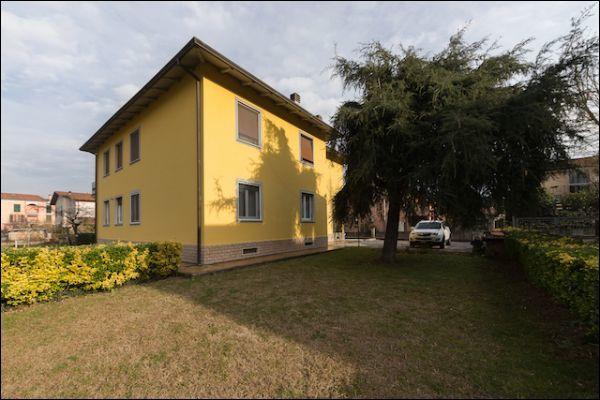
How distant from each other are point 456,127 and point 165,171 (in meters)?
9.75

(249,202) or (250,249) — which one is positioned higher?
(249,202)

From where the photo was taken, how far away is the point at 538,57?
326 inches

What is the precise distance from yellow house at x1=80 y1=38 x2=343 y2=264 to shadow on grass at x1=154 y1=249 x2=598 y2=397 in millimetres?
2801

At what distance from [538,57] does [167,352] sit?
10950 mm

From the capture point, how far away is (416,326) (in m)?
4.43

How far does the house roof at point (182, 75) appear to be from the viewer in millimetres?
9125

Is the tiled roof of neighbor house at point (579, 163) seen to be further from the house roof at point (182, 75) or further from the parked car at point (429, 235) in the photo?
the parked car at point (429, 235)

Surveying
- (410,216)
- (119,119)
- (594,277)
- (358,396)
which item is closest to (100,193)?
(119,119)

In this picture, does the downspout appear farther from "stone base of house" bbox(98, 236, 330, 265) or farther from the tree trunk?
the tree trunk

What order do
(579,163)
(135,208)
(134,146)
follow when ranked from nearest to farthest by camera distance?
(579,163)
(135,208)
(134,146)

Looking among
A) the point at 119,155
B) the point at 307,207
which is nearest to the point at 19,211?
the point at 119,155

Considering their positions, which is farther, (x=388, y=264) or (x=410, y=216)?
(x=388, y=264)

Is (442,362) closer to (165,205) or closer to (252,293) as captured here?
(252,293)

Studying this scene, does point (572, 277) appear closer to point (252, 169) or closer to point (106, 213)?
point (252, 169)
